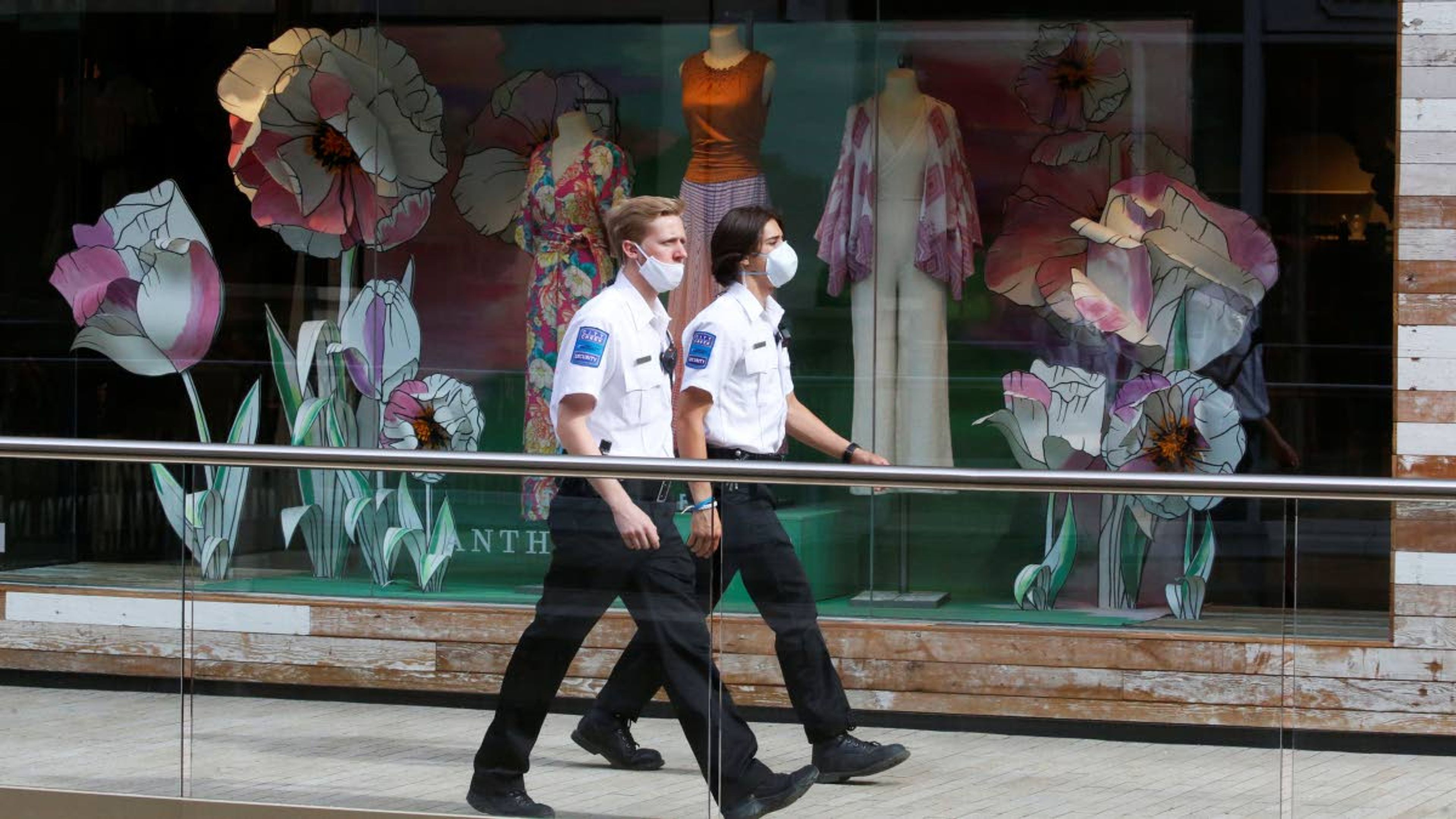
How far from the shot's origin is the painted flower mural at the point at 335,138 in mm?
7219

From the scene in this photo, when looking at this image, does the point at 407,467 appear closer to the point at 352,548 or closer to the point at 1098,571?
the point at 352,548

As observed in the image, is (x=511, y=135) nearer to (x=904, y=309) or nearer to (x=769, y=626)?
(x=904, y=309)

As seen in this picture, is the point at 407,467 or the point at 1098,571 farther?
the point at 407,467

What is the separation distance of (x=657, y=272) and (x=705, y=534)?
0.83 m

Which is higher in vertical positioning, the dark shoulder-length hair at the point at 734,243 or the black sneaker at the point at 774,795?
the dark shoulder-length hair at the point at 734,243

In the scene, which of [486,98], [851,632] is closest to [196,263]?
[486,98]

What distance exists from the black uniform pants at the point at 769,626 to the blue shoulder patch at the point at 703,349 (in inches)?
22.7

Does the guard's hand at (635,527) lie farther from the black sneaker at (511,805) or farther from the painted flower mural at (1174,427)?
the painted flower mural at (1174,427)

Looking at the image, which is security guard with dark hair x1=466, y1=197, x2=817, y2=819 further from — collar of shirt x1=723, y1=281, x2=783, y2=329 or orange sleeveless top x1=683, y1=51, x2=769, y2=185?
orange sleeveless top x1=683, y1=51, x2=769, y2=185

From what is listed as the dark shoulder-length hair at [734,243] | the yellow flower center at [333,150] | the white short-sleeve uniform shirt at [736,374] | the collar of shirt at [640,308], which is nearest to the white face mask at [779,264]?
the dark shoulder-length hair at [734,243]

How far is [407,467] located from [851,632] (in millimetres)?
1047

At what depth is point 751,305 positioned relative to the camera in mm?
5023

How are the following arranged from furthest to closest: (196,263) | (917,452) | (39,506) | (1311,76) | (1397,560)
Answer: (196,263), (917,452), (1311,76), (39,506), (1397,560)

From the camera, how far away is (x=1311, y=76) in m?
6.38
